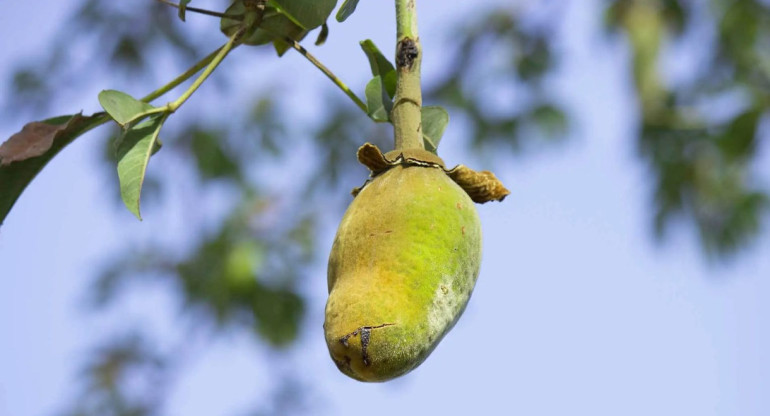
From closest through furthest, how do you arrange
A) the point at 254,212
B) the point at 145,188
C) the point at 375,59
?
the point at 375,59 → the point at 145,188 → the point at 254,212

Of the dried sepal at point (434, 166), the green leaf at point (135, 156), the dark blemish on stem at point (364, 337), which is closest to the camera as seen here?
the dark blemish on stem at point (364, 337)

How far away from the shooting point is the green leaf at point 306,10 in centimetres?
93

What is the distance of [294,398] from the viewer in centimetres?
506

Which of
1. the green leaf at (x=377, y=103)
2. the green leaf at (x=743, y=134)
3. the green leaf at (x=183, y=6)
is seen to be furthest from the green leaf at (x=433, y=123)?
the green leaf at (x=743, y=134)

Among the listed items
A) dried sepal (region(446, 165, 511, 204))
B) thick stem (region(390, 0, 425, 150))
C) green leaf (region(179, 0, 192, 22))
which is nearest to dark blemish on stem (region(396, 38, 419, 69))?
thick stem (region(390, 0, 425, 150))

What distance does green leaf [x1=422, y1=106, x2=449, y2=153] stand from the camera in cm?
95

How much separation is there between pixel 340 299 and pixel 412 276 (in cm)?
6

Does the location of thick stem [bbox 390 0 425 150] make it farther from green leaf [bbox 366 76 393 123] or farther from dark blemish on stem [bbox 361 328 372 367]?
dark blemish on stem [bbox 361 328 372 367]

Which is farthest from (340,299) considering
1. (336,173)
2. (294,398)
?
(294,398)

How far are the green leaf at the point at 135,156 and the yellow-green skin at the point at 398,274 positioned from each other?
26cm

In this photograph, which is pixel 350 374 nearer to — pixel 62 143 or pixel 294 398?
pixel 62 143

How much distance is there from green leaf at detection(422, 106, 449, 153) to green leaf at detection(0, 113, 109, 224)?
1.16ft

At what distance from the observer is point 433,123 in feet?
3.16

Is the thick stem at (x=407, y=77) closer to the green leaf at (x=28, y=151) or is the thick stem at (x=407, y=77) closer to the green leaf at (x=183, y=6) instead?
the green leaf at (x=183, y=6)
